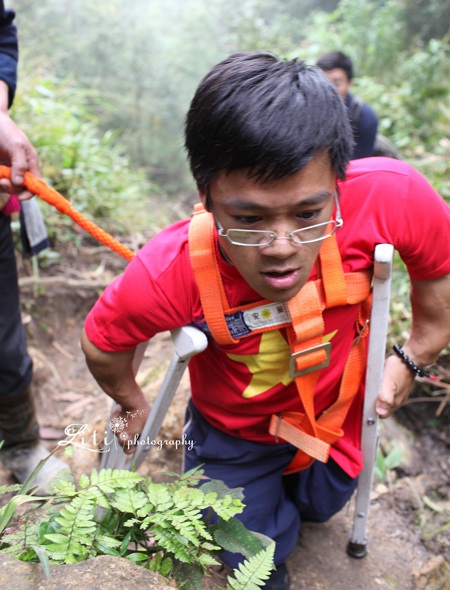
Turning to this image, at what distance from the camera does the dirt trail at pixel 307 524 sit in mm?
2357

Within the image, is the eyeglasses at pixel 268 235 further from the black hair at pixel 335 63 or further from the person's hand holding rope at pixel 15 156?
the black hair at pixel 335 63

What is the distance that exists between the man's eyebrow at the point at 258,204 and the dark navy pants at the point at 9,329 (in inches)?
48.0

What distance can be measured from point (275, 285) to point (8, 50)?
1.62 metres

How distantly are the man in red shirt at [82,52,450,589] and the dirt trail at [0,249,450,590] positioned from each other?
1.03 feet

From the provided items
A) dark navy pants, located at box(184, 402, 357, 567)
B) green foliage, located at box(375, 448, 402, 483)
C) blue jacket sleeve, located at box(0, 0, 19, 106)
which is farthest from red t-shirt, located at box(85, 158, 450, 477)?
green foliage, located at box(375, 448, 402, 483)

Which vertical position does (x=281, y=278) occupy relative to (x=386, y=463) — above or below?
above

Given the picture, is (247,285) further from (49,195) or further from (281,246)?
(49,195)

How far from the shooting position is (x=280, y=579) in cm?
211

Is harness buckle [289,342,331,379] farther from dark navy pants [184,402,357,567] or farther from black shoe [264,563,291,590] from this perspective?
black shoe [264,563,291,590]

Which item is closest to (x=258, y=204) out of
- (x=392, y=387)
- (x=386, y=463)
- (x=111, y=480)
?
(x=111, y=480)

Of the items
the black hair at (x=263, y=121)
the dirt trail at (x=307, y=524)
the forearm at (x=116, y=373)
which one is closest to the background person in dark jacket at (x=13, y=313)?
the dirt trail at (x=307, y=524)

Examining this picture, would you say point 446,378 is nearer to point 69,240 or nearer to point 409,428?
point 409,428

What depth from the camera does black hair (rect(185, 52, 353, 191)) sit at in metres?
1.36

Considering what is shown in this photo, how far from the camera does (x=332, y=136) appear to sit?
1.45m
